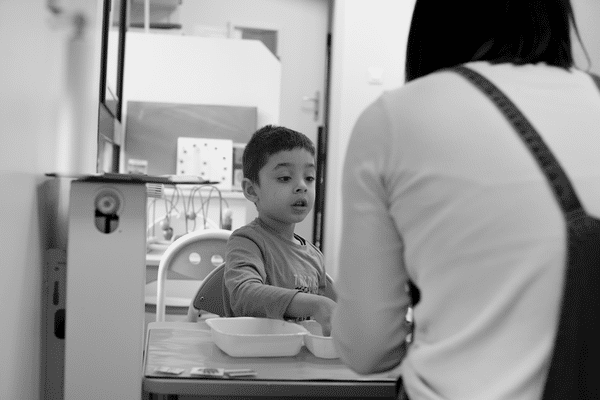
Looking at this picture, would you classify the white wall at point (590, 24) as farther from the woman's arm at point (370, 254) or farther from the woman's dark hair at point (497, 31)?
the woman's arm at point (370, 254)

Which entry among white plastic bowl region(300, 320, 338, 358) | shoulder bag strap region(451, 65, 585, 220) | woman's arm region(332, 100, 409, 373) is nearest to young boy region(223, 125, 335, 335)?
white plastic bowl region(300, 320, 338, 358)

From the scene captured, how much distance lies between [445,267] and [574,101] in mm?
196

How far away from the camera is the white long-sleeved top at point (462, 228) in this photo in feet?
1.92

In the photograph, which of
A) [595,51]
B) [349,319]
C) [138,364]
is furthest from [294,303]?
[595,51]

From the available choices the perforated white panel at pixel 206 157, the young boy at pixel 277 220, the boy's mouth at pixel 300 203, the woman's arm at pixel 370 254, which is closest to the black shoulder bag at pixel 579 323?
the woman's arm at pixel 370 254

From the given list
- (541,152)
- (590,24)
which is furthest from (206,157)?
(541,152)

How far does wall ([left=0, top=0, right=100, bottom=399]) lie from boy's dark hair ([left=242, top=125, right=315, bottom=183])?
0.53 metres

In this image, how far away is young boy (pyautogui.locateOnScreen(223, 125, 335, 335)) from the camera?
153 centimetres

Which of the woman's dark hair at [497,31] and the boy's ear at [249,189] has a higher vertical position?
the woman's dark hair at [497,31]

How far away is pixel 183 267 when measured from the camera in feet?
6.19

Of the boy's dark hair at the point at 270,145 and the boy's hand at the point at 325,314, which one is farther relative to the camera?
the boy's dark hair at the point at 270,145

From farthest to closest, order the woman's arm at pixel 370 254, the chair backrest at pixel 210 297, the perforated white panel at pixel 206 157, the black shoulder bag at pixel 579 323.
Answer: the perforated white panel at pixel 206 157 < the chair backrest at pixel 210 297 < the woman's arm at pixel 370 254 < the black shoulder bag at pixel 579 323

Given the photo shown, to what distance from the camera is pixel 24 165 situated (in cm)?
93

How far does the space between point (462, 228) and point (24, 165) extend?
0.59 metres
